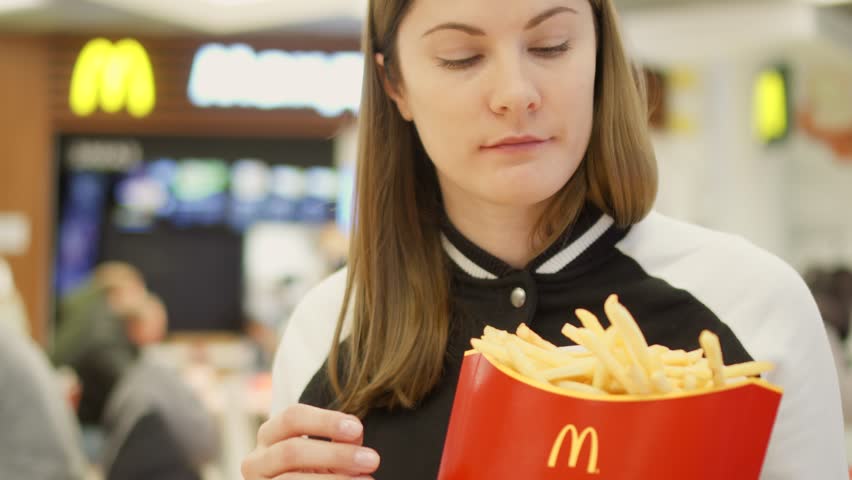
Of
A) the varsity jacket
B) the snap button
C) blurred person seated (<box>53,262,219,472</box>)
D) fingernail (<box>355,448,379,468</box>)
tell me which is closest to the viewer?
fingernail (<box>355,448,379,468</box>)

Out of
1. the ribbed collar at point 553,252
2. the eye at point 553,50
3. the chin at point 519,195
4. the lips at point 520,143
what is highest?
the eye at point 553,50

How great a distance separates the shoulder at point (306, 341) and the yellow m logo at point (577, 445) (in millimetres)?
599

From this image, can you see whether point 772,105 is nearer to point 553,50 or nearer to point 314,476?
point 553,50

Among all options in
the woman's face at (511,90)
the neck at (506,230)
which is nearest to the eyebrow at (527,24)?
the woman's face at (511,90)

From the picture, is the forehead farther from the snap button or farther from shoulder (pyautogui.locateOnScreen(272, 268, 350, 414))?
shoulder (pyautogui.locateOnScreen(272, 268, 350, 414))

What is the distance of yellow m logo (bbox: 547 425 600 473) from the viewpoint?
35.5 inches

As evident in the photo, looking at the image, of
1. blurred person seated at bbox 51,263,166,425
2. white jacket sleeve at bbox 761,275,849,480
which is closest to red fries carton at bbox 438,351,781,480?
white jacket sleeve at bbox 761,275,849,480

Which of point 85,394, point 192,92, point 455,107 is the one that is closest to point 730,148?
point 192,92

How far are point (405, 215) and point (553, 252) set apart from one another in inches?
9.8

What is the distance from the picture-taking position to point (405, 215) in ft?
4.90

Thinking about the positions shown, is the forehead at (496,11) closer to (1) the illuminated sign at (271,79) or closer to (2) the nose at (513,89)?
(2) the nose at (513,89)

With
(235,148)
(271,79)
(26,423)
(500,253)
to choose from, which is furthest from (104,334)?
(500,253)

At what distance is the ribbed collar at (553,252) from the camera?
1344 millimetres

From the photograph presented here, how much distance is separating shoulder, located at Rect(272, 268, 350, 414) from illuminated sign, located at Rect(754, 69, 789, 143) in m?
7.92
